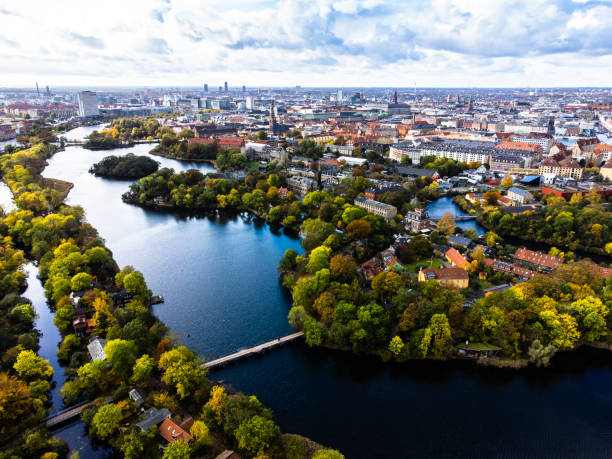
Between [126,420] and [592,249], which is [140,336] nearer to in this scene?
[126,420]

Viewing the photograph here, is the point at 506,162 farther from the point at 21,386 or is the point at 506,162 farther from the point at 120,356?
the point at 21,386

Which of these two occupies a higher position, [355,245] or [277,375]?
[355,245]

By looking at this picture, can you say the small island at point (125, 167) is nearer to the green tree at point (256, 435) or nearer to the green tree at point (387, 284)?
the green tree at point (387, 284)

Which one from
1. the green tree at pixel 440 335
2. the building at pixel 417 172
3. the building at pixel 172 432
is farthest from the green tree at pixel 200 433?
the building at pixel 417 172

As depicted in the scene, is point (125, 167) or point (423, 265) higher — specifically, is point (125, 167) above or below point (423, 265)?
above

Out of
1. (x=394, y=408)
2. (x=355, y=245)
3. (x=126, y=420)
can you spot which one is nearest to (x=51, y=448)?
(x=126, y=420)

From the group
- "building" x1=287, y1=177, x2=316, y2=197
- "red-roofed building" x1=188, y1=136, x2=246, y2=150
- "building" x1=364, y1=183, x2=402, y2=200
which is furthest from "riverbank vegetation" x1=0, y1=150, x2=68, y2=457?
"red-roofed building" x1=188, y1=136, x2=246, y2=150

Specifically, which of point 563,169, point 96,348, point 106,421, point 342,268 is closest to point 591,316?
point 342,268
